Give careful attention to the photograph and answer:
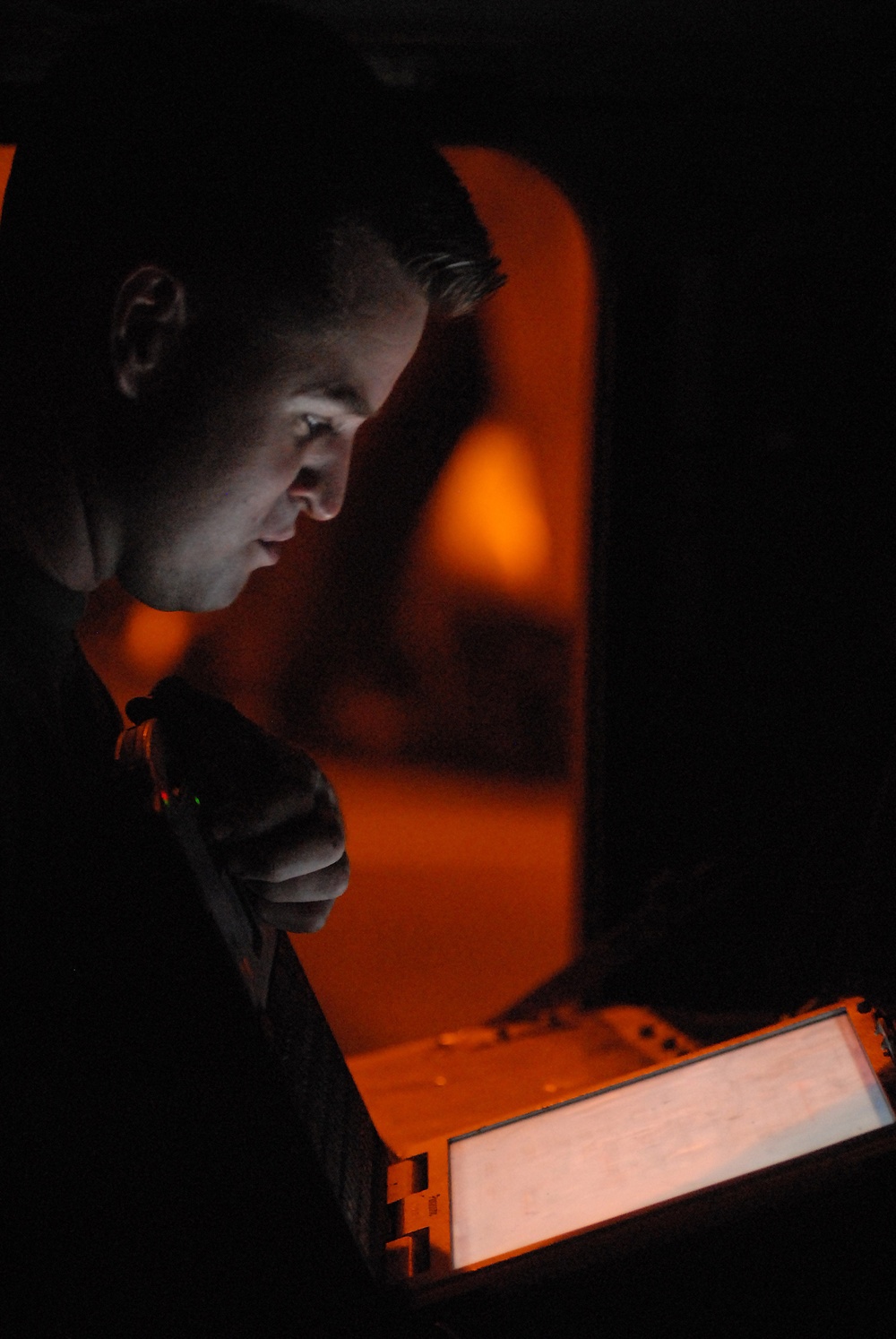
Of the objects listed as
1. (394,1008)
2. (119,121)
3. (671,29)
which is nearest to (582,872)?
(394,1008)

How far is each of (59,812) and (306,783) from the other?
27cm

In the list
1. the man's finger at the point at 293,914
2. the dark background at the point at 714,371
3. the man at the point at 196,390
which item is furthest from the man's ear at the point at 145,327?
A: the dark background at the point at 714,371

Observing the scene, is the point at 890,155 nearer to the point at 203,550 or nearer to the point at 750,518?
the point at 750,518

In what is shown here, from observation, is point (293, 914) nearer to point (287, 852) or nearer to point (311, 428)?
point (287, 852)

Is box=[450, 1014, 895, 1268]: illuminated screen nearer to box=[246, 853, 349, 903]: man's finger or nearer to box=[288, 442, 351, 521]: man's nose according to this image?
box=[246, 853, 349, 903]: man's finger

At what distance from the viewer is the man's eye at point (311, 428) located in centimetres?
92

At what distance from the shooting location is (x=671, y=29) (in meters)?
1.58

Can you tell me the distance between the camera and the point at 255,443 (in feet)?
2.92

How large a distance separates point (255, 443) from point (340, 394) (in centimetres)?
10

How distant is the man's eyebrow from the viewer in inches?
34.7

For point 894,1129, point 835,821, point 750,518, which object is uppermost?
point 750,518

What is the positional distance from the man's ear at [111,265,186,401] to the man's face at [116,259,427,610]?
0.04m

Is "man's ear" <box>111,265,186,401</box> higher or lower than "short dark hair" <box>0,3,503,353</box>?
lower

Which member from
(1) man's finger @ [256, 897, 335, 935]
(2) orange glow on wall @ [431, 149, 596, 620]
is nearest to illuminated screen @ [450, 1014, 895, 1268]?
(1) man's finger @ [256, 897, 335, 935]
